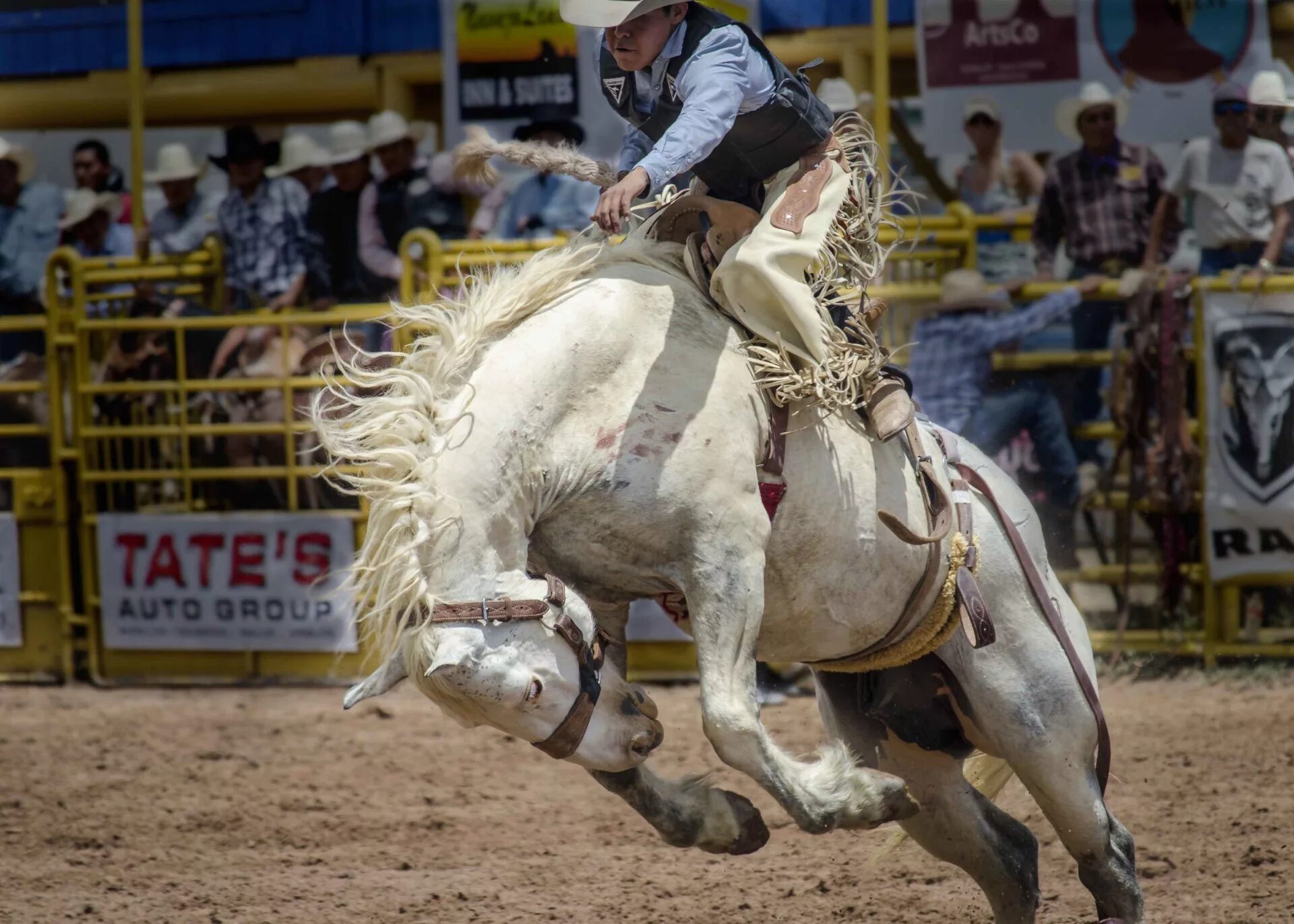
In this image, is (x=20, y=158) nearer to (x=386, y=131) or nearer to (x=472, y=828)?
(x=386, y=131)

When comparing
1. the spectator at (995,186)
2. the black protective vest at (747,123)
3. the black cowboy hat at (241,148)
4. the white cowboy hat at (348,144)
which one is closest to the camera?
the black protective vest at (747,123)

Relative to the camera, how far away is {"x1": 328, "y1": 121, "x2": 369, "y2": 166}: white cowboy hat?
916 centimetres

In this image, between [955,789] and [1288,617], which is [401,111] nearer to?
[1288,617]

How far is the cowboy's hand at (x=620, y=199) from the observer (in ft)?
10.5

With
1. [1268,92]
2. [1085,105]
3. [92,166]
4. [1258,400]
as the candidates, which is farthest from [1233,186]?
[92,166]

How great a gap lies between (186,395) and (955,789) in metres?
5.24

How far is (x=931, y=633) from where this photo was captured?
3.98m

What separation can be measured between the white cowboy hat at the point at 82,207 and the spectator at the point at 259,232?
114 centimetres

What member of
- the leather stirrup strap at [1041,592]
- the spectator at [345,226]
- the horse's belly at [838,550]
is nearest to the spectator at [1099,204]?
the spectator at [345,226]

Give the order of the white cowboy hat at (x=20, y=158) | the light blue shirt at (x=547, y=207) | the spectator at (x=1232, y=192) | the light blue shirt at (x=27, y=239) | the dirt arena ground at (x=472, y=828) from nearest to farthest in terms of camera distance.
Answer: the dirt arena ground at (x=472, y=828)
the spectator at (x=1232, y=192)
the light blue shirt at (x=547, y=207)
the light blue shirt at (x=27, y=239)
the white cowboy hat at (x=20, y=158)

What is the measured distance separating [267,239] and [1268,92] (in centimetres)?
538

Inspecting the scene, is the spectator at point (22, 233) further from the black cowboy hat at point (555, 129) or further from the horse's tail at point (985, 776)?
the horse's tail at point (985, 776)

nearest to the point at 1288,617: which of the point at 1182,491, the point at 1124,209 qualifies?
the point at 1182,491

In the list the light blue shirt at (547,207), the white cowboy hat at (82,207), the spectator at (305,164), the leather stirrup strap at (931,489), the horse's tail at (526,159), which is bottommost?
the leather stirrup strap at (931,489)
